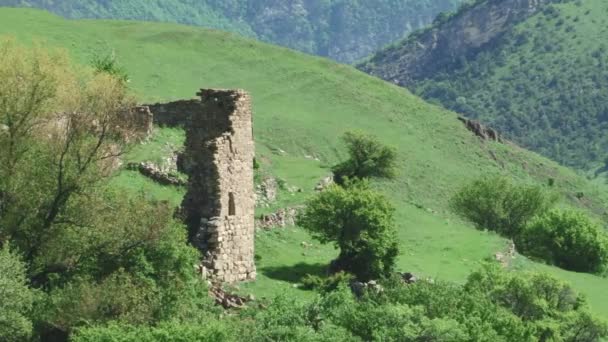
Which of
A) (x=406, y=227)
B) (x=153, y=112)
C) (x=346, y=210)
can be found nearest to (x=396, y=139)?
(x=406, y=227)

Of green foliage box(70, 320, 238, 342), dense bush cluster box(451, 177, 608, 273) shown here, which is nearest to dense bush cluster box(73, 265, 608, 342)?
green foliage box(70, 320, 238, 342)

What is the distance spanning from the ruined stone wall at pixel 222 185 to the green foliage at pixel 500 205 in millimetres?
38131

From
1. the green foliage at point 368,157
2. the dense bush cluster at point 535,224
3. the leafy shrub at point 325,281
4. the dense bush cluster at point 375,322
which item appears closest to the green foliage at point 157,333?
the dense bush cluster at point 375,322

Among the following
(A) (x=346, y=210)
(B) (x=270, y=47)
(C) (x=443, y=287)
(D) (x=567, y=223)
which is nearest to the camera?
(C) (x=443, y=287)

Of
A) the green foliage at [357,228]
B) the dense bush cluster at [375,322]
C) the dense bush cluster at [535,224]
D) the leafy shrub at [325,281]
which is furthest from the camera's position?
the dense bush cluster at [535,224]

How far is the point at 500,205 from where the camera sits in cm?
6669

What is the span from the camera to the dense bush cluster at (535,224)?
182 feet

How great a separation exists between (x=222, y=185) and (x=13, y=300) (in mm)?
6938

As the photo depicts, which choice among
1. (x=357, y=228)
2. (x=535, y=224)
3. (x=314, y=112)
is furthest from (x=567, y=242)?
(x=314, y=112)

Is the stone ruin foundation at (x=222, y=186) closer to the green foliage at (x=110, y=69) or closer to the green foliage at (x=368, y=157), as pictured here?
the green foliage at (x=110, y=69)

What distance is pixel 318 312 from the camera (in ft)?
81.5

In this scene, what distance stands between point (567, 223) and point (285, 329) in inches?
1517

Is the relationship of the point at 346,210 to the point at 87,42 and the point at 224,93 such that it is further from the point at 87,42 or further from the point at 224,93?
the point at 87,42

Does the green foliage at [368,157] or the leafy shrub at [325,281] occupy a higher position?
the green foliage at [368,157]
